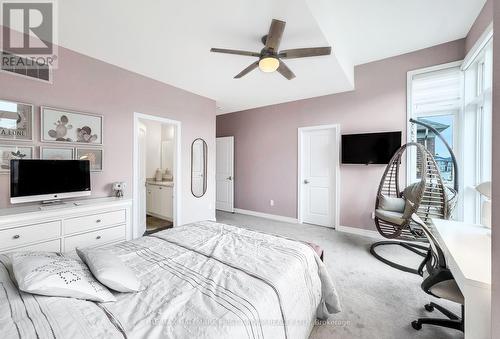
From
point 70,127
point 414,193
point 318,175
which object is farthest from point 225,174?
point 414,193

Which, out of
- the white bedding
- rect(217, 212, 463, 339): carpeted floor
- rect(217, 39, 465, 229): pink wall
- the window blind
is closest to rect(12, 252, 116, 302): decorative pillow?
the white bedding

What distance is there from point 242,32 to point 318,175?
306 centimetres

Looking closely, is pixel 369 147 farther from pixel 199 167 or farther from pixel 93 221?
pixel 93 221

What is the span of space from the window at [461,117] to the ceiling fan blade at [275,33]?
2.28 metres

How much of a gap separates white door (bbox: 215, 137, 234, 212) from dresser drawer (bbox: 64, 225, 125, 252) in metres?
3.31

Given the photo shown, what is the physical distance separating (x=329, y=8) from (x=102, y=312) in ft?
10.4

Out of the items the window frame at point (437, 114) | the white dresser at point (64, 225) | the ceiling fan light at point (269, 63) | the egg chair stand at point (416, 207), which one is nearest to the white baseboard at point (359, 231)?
the egg chair stand at point (416, 207)

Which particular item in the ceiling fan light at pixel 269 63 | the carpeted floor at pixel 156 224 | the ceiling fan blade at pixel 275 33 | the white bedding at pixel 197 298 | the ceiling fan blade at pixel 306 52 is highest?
the ceiling fan blade at pixel 275 33

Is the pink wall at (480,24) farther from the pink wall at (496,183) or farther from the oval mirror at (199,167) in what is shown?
the oval mirror at (199,167)

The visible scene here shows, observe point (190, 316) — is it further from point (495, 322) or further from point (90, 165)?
point (90, 165)

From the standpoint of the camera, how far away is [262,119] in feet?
16.9

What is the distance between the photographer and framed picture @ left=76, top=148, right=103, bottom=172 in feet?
8.84

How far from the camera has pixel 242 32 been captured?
2348mm

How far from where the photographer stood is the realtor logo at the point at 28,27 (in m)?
2.05
